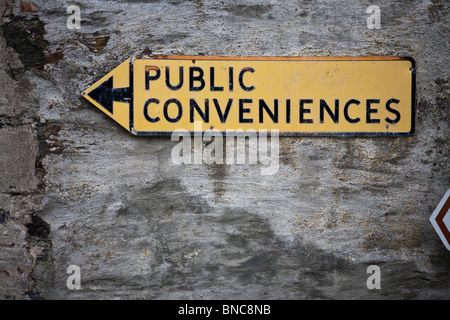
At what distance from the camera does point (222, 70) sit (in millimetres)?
1966

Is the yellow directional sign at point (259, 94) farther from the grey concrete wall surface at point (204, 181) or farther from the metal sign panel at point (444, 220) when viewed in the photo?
the metal sign panel at point (444, 220)

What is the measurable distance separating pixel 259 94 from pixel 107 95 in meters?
0.89

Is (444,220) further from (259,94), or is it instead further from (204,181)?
(204,181)

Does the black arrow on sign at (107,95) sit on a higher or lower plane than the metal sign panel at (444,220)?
higher

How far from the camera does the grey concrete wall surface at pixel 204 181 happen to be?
1.99 meters

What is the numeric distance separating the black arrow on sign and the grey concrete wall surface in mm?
77

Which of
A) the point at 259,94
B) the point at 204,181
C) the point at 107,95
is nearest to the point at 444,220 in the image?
the point at 259,94

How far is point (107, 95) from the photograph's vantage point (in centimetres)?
196

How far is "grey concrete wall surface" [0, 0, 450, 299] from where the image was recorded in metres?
1.99

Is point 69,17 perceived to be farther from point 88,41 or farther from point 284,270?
point 284,270

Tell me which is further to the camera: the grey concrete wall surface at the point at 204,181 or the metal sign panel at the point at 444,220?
the grey concrete wall surface at the point at 204,181

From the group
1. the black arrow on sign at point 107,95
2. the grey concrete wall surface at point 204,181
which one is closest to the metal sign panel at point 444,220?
the grey concrete wall surface at point 204,181

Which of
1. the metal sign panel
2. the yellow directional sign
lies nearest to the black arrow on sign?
the yellow directional sign

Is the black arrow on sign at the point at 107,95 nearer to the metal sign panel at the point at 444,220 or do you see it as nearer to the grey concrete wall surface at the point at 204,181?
the grey concrete wall surface at the point at 204,181
